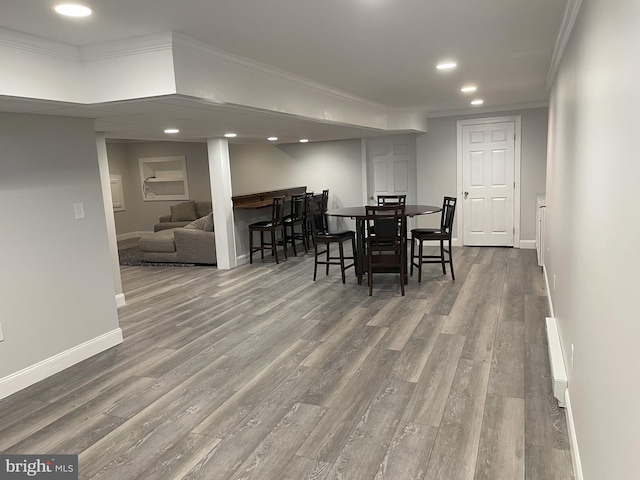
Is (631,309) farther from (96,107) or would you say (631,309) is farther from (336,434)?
(96,107)

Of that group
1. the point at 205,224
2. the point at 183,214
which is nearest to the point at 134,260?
the point at 205,224

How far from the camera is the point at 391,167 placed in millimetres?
8617

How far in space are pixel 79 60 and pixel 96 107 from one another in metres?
0.31

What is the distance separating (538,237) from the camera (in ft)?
20.9

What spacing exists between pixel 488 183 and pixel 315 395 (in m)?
5.64

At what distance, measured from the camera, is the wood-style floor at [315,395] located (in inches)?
91.8

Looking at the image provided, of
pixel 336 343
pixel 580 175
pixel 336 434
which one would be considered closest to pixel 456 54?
pixel 580 175

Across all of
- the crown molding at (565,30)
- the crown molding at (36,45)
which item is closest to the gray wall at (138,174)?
the crown molding at (36,45)

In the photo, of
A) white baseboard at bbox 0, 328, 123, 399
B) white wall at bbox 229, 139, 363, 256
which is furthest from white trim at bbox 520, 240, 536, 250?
white baseboard at bbox 0, 328, 123, 399

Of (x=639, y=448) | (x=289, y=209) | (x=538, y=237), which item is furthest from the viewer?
(x=289, y=209)

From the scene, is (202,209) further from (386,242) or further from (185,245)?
(386,242)

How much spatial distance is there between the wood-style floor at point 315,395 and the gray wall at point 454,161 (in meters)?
2.86

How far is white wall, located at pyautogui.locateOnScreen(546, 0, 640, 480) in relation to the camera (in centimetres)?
119

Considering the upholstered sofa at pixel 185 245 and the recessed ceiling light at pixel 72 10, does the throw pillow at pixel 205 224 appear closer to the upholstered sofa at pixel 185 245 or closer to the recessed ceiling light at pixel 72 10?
the upholstered sofa at pixel 185 245
